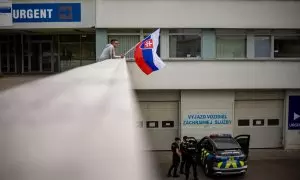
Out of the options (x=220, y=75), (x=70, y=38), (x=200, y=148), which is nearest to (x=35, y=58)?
(x=70, y=38)

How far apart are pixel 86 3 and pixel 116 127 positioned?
1706 centimetres

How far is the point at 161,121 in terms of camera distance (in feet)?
59.6

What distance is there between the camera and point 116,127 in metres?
0.99

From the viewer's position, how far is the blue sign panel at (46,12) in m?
17.5

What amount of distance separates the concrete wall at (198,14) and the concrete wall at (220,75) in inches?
65.4

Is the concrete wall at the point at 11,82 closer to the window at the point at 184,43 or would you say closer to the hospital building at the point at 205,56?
the hospital building at the point at 205,56

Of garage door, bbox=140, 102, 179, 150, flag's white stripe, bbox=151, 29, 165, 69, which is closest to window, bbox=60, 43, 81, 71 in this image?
garage door, bbox=140, 102, 179, 150

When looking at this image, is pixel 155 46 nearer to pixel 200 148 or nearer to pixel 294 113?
pixel 200 148

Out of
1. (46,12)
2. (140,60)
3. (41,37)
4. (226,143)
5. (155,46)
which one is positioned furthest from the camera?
(41,37)

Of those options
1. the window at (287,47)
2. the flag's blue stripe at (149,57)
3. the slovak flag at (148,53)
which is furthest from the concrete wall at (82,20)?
the window at (287,47)

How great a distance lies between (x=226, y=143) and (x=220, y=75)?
4.25 m

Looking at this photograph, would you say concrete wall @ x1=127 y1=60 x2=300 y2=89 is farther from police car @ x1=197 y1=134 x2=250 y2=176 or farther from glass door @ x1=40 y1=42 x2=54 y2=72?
glass door @ x1=40 y1=42 x2=54 y2=72

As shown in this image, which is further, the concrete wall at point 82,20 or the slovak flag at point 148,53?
the concrete wall at point 82,20

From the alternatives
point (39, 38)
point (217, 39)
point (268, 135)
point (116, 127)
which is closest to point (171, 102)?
point (217, 39)
